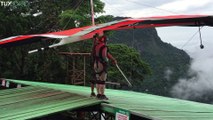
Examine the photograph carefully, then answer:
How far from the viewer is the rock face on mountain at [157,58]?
132 feet

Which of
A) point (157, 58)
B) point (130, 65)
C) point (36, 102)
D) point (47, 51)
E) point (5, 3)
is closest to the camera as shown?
point (36, 102)

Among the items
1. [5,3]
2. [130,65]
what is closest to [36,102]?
[5,3]

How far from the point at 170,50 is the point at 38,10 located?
3276cm

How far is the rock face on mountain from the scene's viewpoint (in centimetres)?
4026

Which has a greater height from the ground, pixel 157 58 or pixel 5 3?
pixel 5 3

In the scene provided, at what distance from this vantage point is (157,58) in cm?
4994

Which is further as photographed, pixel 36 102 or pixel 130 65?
pixel 130 65

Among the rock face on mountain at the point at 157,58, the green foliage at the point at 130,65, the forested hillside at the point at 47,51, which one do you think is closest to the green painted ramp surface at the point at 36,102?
the forested hillside at the point at 47,51

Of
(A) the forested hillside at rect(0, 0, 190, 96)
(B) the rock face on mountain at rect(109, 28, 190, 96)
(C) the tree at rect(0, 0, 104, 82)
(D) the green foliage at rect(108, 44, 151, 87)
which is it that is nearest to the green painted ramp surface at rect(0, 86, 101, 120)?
(A) the forested hillside at rect(0, 0, 190, 96)

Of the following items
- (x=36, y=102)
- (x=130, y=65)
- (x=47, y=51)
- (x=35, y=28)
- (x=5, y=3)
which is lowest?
(x=130, y=65)

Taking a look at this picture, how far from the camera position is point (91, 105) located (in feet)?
23.0

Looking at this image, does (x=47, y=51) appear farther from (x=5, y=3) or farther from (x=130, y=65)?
(x=130, y=65)

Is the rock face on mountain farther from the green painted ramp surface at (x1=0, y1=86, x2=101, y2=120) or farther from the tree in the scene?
the green painted ramp surface at (x1=0, y1=86, x2=101, y2=120)

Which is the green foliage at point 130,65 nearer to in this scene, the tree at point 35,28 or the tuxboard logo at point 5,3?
the tree at point 35,28
